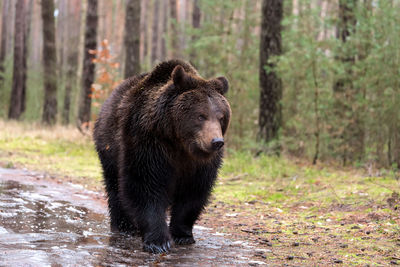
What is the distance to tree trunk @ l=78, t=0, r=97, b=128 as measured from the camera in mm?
17188

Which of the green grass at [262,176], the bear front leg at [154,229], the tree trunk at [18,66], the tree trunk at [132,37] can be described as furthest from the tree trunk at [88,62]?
the bear front leg at [154,229]

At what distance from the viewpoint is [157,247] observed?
4551 mm

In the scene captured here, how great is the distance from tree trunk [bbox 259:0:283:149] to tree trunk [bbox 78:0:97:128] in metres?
7.36

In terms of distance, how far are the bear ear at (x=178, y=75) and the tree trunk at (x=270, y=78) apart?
710cm

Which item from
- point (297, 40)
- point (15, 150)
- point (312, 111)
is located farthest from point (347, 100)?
point (15, 150)

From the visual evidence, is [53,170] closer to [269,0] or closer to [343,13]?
[269,0]

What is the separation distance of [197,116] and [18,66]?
21757 mm

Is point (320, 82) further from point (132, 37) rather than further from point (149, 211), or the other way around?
point (149, 211)

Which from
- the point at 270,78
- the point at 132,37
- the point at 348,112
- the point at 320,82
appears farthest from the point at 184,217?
the point at 132,37

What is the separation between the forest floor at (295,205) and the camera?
4.87 meters

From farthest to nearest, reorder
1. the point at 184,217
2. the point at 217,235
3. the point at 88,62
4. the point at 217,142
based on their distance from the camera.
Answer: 1. the point at 88,62
2. the point at 217,235
3. the point at 184,217
4. the point at 217,142

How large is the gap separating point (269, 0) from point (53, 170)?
6.44 meters

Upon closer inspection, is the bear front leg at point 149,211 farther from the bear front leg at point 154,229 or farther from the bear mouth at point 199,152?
the bear mouth at point 199,152

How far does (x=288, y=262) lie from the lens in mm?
4340
